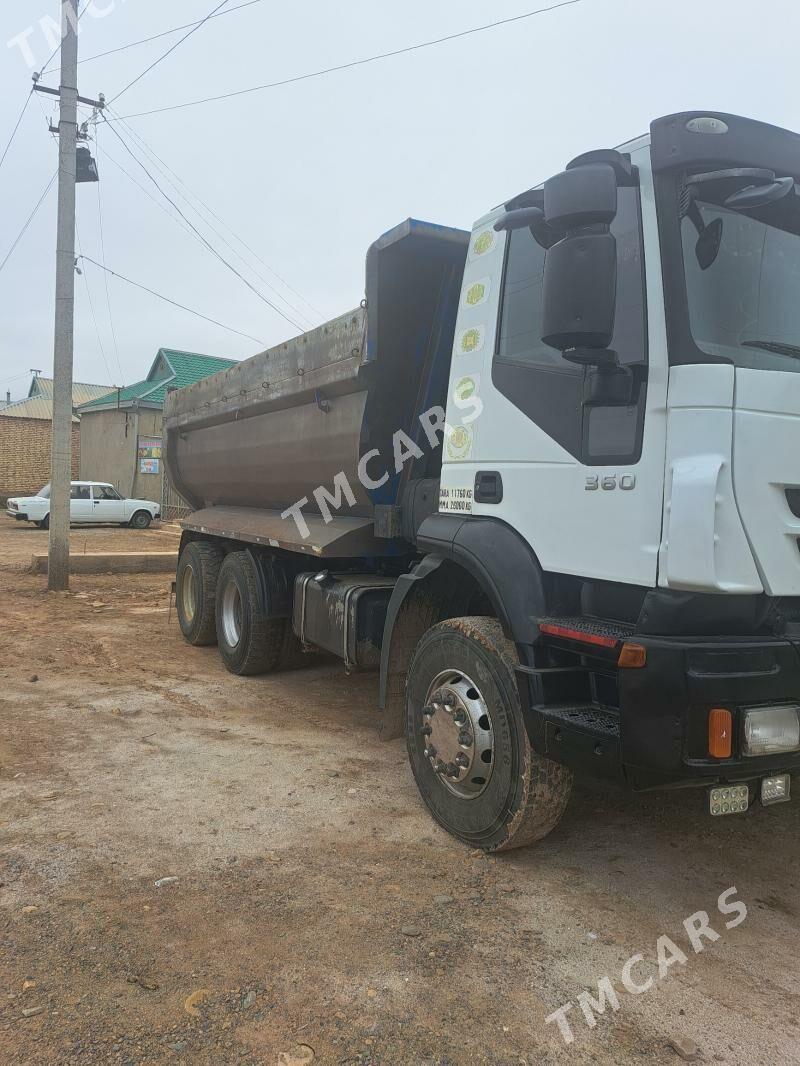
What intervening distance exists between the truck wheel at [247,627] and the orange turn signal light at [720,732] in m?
4.67

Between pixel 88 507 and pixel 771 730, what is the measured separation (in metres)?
23.7

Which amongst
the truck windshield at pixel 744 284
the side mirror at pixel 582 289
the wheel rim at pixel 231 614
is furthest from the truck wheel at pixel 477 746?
the wheel rim at pixel 231 614

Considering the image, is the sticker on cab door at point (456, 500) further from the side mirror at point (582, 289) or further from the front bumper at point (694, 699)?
the front bumper at point (694, 699)

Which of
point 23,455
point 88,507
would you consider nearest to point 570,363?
point 88,507

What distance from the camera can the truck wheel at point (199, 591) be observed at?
26.4 ft

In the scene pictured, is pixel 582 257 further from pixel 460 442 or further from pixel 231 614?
pixel 231 614

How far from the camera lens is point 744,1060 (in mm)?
2369

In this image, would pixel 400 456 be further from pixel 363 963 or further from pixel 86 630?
pixel 86 630

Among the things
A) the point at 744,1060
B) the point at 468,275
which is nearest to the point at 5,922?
the point at 744,1060

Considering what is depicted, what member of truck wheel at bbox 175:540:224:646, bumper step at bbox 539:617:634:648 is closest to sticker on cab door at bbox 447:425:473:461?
bumper step at bbox 539:617:634:648

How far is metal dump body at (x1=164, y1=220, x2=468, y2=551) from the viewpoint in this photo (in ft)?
15.1

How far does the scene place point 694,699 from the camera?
265 centimetres

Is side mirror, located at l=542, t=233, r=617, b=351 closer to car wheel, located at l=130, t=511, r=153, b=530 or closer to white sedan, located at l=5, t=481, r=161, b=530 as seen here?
white sedan, located at l=5, t=481, r=161, b=530

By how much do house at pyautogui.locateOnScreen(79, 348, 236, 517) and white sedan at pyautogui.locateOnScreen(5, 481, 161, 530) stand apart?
2.54 m
